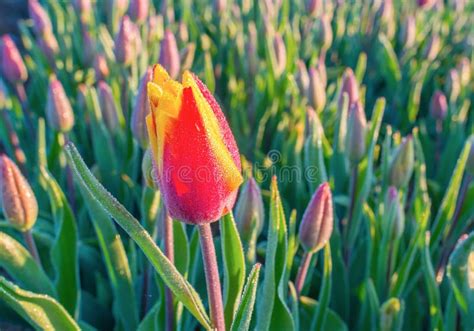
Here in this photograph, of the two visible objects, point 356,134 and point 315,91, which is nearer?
point 356,134

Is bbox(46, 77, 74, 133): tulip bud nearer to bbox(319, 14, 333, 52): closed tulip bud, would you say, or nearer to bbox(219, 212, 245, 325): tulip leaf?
bbox(219, 212, 245, 325): tulip leaf

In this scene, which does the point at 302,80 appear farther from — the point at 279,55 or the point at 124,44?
the point at 124,44

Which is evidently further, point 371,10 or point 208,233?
point 371,10

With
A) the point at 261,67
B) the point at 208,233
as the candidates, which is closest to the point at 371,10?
the point at 261,67

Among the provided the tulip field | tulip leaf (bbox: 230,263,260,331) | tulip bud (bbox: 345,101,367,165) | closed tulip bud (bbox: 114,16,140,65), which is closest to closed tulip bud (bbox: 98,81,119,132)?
the tulip field

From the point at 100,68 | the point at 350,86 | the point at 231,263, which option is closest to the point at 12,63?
the point at 100,68

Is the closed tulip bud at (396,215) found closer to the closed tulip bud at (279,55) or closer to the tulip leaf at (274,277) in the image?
the tulip leaf at (274,277)

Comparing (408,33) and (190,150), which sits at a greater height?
(190,150)

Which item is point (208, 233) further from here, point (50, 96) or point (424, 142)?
point (424, 142)
